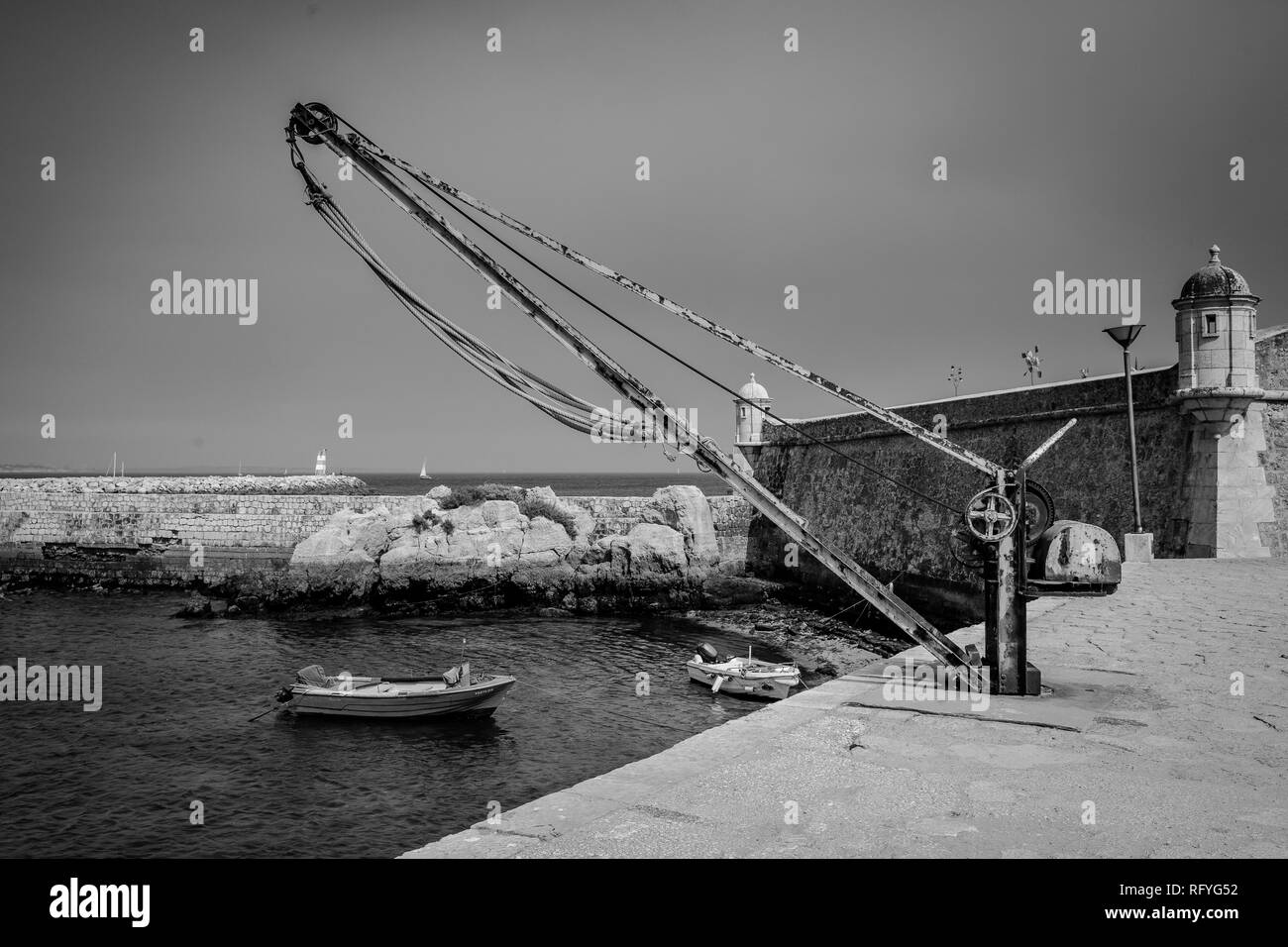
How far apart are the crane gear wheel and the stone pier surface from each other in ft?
4.26

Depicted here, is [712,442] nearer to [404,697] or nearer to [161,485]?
[404,697]

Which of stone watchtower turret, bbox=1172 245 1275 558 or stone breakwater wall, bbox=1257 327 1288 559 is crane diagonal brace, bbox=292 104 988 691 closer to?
stone watchtower turret, bbox=1172 245 1275 558

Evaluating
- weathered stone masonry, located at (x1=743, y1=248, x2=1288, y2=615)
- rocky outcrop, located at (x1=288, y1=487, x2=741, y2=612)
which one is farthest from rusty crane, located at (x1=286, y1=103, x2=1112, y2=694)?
rocky outcrop, located at (x1=288, y1=487, x2=741, y2=612)

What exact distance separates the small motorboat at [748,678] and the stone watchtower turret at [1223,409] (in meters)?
9.18

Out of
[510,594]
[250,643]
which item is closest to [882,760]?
[250,643]

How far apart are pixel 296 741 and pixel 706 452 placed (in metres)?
14.0

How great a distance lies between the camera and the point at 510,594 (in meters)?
36.3

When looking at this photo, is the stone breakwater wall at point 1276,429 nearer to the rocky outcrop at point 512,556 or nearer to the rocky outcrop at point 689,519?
the rocky outcrop at point 512,556

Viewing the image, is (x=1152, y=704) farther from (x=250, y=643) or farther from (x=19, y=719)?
(x=250, y=643)

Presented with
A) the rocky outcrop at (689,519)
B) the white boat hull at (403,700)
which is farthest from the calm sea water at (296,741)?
the rocky outcrop at (689,519)

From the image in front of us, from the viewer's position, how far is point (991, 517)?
22.9 ft

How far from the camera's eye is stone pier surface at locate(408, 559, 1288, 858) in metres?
4.15

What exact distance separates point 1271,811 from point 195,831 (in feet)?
45.6

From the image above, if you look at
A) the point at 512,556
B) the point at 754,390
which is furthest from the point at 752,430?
the point at 512,556
